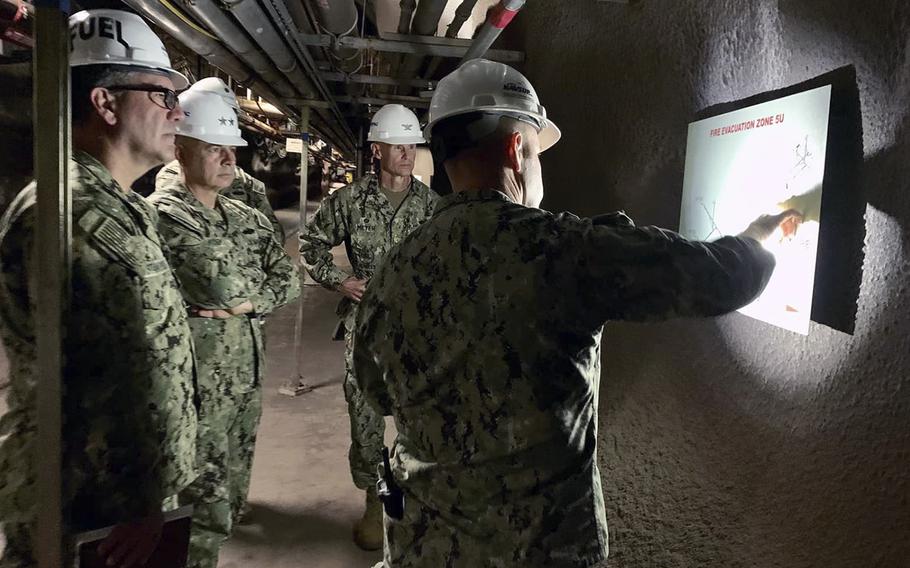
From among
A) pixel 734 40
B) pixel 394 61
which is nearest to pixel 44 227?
pixel 734 40

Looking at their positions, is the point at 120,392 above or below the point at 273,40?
below

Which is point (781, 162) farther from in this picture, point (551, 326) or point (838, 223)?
point (551, 326)

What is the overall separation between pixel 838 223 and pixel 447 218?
2.63ft

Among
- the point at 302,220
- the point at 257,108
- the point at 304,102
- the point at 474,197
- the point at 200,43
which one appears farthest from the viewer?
the point at 257,108

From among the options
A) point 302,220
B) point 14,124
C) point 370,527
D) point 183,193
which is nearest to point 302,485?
point 370,527

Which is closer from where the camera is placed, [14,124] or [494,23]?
[494,23]

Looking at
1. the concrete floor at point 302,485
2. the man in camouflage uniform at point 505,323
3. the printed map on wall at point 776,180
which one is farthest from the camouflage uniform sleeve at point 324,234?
the printed map on wall at point 776,180

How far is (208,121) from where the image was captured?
2.38 meters

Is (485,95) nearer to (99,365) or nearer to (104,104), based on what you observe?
(104,104)

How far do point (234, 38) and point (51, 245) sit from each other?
2220mm

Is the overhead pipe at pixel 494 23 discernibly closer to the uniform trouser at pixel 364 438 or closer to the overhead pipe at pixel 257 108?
the uniform trouser at pixel 364 438

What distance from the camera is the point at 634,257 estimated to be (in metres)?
1.05

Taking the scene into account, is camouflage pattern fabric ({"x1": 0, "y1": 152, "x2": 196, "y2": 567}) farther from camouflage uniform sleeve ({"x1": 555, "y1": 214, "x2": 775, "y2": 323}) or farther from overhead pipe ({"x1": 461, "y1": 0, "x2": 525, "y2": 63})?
overhead pipe ({"x1": 461, "y1": 0, "x2": 525, "y2": 63})

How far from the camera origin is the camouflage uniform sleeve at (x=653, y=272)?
3.42ft
